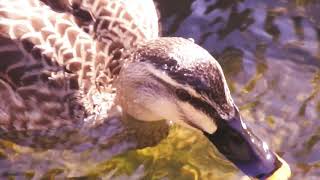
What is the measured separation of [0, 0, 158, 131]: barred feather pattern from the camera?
3973mm

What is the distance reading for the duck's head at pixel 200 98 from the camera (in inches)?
147

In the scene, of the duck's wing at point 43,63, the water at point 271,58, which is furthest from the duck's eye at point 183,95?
the water at point 271,58

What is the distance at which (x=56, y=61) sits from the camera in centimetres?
398

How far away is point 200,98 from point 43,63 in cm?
82

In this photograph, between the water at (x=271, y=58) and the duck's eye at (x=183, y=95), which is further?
the water at (x=271, y=58)

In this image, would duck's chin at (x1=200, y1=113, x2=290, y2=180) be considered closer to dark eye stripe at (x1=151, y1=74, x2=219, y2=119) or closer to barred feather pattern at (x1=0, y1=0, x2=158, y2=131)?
dark eye stripe at (x1=151, y1=74, x2=219, y2=119)

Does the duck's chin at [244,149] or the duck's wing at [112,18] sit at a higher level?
the duck's wing at [112,18]

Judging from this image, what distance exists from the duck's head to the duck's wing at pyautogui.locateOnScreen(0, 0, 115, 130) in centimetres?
27

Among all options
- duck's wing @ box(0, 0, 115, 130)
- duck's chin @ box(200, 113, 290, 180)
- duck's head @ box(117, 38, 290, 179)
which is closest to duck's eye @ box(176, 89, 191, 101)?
duck's head @ box(117, 38, 290, 179)

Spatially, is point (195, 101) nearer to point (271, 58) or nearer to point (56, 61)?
point (56, 61)

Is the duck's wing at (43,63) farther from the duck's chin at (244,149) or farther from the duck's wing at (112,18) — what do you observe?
the duck's chin at (244,149)

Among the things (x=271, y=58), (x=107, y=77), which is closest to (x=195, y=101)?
(x=107, y=77)

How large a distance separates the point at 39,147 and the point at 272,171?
1.27m

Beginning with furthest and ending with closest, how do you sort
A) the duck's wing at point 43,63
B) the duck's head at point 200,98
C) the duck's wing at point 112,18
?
1. the duck's wing at point 112,18
2. the duck's wing at point 43,63
3. the duck's head at point 200,98
